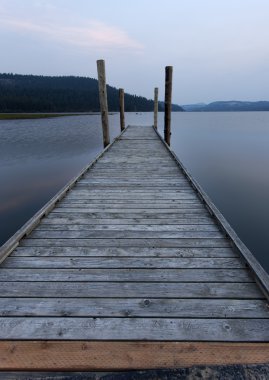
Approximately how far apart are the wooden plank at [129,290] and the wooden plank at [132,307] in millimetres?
54

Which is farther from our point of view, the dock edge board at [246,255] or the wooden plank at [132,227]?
the wooden plank at [132,227]

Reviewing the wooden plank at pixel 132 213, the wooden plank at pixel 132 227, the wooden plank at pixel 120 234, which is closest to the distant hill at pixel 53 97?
the wooden plank at pixel 132 213

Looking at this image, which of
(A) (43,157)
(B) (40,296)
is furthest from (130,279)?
(A) (43,157)

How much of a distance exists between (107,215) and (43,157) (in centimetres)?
1637

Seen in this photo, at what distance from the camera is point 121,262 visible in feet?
9.50

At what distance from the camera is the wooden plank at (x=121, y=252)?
3031 millimetres

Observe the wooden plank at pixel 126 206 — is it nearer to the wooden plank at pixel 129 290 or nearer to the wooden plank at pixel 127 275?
the wooden plank at pixel 127 275

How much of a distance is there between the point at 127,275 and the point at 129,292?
26 cm

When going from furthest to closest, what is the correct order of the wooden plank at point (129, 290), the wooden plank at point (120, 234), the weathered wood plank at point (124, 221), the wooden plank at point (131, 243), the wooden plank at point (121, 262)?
the weathered wood plank at point (124, 221), the wooden plank at point (120, 234), the wooden plank at point (131, 243), the wooden plank at point (121, 262), the wooden plank at point (129, 290)


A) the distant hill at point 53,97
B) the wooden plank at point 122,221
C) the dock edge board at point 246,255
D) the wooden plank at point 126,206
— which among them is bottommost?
the wooden plank at point 126,206

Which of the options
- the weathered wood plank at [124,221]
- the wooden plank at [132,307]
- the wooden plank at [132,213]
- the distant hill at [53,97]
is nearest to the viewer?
the wooden plank at [132,307]

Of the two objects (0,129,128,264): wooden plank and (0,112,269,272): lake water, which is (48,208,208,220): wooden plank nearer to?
(0,129,128,264): wooden plank

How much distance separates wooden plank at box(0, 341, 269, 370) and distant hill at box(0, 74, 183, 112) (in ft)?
267

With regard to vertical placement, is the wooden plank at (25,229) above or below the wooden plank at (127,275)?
above
